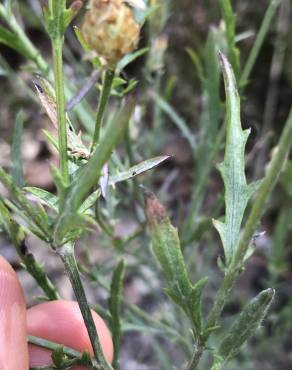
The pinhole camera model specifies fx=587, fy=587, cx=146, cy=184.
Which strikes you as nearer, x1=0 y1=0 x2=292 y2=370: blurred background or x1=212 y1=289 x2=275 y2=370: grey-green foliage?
x1=212 y1=289 x2=275 y2=370: grey-green foliage

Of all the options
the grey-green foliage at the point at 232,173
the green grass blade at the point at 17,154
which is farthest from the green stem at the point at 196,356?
the green grass blade at the point at 17,154

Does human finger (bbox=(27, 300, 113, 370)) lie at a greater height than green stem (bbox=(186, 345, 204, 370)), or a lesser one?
greater

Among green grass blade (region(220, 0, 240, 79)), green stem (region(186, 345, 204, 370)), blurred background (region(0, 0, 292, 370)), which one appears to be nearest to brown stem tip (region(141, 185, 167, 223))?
green stem (region(186, 345, 204, 370))

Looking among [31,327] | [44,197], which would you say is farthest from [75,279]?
[31,327]

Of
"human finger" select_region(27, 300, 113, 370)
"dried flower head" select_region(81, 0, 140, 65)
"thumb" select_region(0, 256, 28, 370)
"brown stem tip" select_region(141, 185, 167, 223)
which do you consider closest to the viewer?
"dried flower head" select_region(81, 0, 140, 65)

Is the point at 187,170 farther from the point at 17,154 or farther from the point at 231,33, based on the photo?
the point at 17,154

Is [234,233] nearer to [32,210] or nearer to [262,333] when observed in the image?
[32,210]

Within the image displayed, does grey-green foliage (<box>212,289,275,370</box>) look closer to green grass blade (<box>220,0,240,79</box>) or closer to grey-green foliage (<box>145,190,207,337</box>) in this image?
grey-green foliage (<box>145,190,207,337</box>)

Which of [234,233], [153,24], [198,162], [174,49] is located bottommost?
[234,233]

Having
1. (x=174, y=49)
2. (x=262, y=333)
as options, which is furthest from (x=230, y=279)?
(x=174, y=49)
